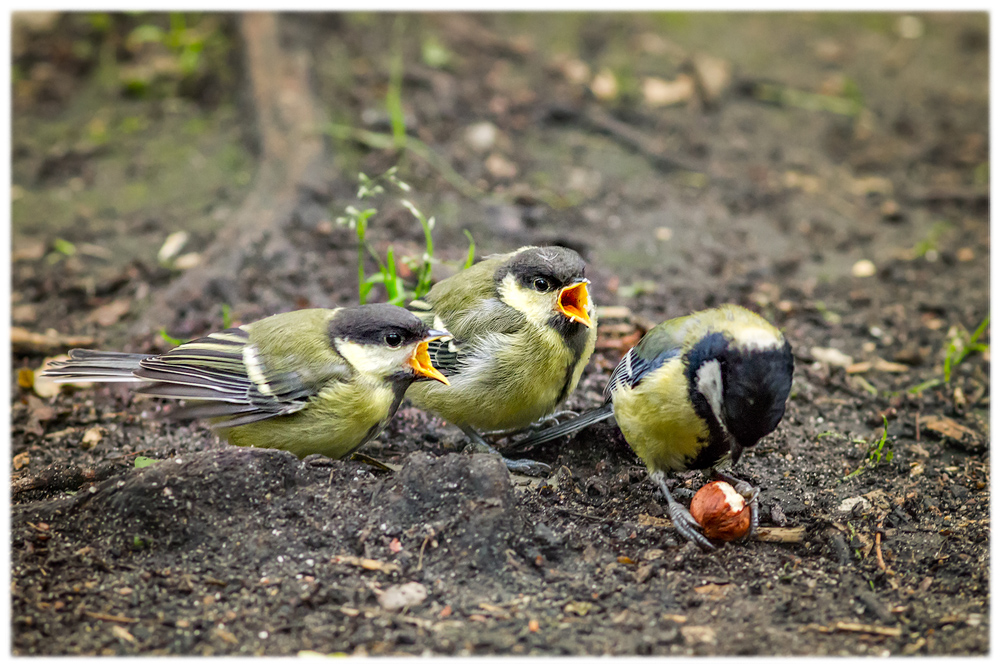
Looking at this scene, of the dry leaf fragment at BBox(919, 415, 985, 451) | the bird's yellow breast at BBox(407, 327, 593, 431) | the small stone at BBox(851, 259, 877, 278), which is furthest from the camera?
the small stone at BBox(851, 259, 877, 278)

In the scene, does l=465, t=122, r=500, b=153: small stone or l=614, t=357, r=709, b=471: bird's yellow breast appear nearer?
l=614, t=357, r=709, b=471: bird's yellow breast

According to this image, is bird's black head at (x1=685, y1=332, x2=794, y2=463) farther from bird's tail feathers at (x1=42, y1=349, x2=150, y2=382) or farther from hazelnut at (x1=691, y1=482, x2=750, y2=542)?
bird's tail feathers at (x1=42, y1=349, x2=150, y2=382)

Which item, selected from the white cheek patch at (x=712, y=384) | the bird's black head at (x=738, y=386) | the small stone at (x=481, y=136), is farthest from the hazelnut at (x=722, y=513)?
the small stone at (x=481, y=136)

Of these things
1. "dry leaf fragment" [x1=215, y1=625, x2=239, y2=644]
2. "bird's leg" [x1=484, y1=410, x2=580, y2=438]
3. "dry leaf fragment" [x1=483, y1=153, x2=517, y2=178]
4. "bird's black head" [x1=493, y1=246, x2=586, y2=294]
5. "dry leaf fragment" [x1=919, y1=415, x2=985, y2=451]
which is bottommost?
"bird's leg" [x1=484, y1=410, x2=580, y2=438]

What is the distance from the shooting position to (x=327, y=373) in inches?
142

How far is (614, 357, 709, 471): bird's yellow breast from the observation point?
3457mm

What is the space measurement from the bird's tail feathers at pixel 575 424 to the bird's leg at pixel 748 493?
20.6 inches

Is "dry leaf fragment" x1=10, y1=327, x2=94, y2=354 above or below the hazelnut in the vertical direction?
below

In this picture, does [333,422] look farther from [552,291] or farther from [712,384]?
→ [712,384]

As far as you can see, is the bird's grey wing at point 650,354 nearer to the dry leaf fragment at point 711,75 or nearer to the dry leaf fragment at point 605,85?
the dry leaf fragment at point 605,85

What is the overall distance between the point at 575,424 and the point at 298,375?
1.21 metres

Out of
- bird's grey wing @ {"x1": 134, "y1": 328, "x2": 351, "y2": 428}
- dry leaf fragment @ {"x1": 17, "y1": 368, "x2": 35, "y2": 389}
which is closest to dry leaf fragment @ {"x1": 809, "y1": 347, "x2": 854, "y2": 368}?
bird's grey wing @ {"x1": 134, "y1": 328, "x2": 351, "y2": 428}

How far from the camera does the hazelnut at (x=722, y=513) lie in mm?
3311

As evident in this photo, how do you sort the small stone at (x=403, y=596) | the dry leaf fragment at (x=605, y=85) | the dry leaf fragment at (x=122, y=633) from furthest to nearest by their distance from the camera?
the dry leaf fragment at (x=605, y=85) < the small stone at (x=403, y=596) < the dry leaf fragment at (x=122, y=633)
